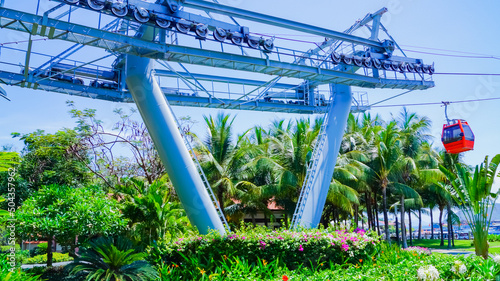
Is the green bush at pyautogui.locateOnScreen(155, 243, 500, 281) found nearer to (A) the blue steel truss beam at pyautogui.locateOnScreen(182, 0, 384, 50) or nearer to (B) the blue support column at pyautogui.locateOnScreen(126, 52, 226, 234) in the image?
(B) the blue support column at pyautogui.locateOnScreen(126, 52, 226, 234)

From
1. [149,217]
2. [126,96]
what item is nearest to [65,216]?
[149,217]

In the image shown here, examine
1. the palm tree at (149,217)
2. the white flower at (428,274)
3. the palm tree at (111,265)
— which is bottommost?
the palm tree at (111,265)

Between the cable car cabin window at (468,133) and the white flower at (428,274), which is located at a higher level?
the cable car cabin window at (468,133)

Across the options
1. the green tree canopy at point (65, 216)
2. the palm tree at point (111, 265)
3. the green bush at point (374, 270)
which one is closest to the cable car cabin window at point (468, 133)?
the green bush at point (374, 270)

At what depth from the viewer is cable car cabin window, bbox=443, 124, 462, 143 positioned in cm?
1450

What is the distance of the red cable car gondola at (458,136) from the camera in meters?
14.4

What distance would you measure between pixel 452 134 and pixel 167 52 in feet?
35.6

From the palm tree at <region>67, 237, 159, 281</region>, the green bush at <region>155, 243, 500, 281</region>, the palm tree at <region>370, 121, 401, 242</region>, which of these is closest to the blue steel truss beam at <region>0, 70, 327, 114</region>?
the palm tree at <region>67, 237, 159, 281</region>

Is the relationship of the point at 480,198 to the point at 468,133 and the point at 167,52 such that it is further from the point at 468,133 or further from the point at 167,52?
the point at 167,52

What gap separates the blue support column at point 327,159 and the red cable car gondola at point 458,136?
3893mm

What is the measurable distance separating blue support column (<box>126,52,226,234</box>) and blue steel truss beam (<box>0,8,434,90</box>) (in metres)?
0.77

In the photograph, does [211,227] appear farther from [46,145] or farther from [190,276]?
[46,145]

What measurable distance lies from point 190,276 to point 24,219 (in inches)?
207

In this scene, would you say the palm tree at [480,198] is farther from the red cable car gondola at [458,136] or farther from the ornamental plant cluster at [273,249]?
the ornamental plant cluster at [273,249]
